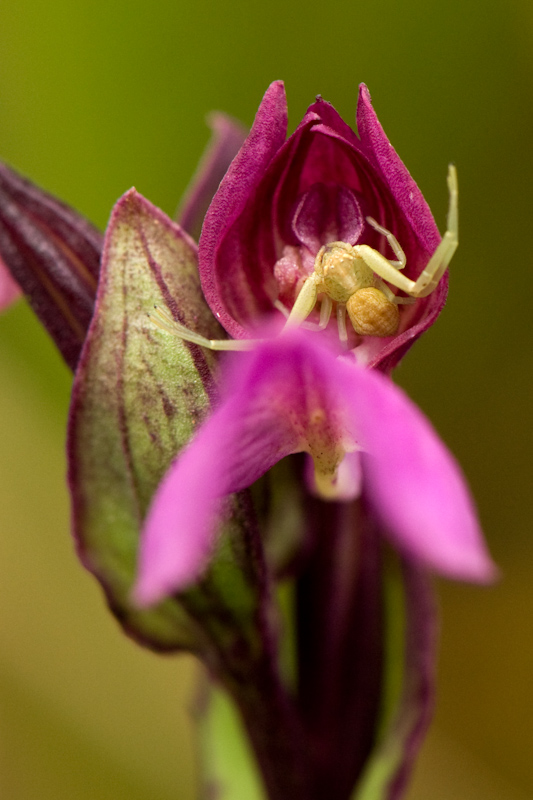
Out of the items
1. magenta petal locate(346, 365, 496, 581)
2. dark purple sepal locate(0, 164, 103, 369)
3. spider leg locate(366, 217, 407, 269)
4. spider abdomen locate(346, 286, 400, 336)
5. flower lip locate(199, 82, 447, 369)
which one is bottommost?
magenta petal locate(346, 365, 496, 581)

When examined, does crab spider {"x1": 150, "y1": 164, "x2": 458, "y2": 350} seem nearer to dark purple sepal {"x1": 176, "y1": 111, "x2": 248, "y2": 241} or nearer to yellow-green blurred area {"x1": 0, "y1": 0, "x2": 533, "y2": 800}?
dark purple sepal {"x1": 176, "y1": 111, "x2": 248, "y2": 241}

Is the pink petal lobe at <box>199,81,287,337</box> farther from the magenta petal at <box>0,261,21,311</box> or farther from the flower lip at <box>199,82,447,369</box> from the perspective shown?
the magenta petal at <box>0,261,21,311</box>

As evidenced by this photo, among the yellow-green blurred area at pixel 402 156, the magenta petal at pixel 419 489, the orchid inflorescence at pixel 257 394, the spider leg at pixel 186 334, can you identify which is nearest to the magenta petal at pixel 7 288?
the orchid inflorescence at pixel 257 394

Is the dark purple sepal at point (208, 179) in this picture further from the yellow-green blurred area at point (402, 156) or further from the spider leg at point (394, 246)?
the yellow-green blurred area at point (402, 156)

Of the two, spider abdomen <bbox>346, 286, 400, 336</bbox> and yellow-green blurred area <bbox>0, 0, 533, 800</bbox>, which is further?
yellow-green blurred area <bbox>0, 0, 533, 800</bbox>

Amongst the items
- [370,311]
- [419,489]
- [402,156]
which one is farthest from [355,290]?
[402,156]

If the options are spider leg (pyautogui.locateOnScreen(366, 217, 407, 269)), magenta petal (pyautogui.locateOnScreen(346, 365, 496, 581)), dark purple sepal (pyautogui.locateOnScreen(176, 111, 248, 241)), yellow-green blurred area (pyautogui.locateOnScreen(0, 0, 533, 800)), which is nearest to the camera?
magenta petal (pyautogui.locateOnScreen(346, 365, 496, 581))

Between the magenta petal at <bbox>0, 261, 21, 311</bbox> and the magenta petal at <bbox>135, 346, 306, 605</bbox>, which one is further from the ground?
the magenta petal at <bbox>0, 261, 21, 311</bbox>

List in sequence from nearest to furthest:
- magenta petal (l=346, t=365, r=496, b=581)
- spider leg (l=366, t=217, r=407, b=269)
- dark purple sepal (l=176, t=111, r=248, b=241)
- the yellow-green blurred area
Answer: magenta petal (l=346, t=365, r=496, b=581)
spider leg (l=366, t=217, r=407, b=269)
dark purple sepal (l=176, t=111, r=248, b=241)
the yellow-green blurred area

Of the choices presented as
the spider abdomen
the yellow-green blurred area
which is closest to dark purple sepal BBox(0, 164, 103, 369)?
the spider abdomen
